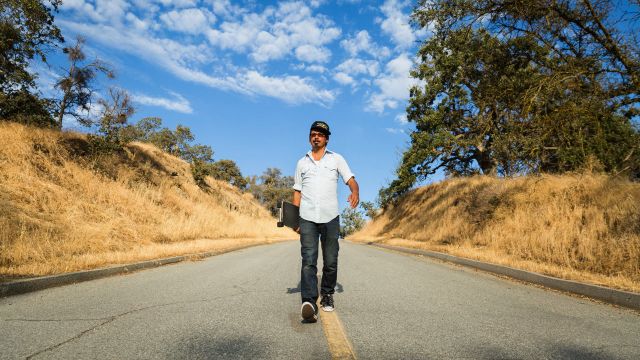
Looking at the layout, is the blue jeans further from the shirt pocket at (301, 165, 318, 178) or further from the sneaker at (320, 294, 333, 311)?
the shirt pocket at (301, 165, 318, 178)

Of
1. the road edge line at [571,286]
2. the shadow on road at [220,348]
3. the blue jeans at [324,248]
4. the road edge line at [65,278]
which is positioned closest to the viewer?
the shadow on road at [220,348]

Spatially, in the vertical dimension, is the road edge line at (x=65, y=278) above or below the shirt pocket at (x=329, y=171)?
below

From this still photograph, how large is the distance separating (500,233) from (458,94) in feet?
35.0

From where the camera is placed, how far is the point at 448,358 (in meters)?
2.97

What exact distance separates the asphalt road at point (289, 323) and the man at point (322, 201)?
574 millimetres

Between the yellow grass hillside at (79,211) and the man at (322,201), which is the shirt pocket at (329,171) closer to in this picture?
the man at (322,201)

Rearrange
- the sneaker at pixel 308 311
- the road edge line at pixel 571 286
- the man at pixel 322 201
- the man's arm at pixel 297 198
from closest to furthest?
the sneaker at pixel 308 311 → the man at pixel 322 201 → the man's arm at pixel 297 198 → the road edge line at pixel 571 286

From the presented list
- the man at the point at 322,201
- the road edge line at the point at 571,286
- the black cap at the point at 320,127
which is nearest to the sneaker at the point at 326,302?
the man at the point at 322,201

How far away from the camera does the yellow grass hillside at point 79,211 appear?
797 centimetres

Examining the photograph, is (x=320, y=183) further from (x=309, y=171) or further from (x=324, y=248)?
(x=324, y=248)

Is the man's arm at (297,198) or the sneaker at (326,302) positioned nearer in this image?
the sneaker at (326,302)

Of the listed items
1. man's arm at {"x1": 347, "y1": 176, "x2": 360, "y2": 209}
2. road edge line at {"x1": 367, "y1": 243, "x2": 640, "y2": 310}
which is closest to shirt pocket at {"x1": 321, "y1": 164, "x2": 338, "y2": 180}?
man's arm at {"x1": 347, "y1": 176, "x2": 360, "y2": 209}

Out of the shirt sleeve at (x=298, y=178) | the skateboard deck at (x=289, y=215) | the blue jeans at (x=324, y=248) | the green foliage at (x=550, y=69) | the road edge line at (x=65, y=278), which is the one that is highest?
the green foliage at (x=550, y=69)

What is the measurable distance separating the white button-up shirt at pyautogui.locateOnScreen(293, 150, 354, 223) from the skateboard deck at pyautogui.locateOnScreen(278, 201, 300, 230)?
128 mm
